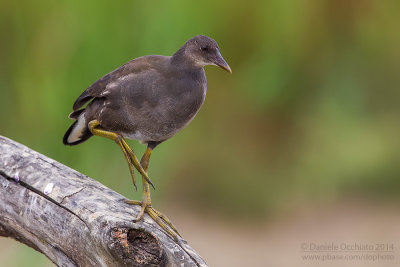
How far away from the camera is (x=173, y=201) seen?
3836mm

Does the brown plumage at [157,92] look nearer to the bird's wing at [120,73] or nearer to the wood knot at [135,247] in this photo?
the bird's wing at [120,73]

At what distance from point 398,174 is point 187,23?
137 centimetres

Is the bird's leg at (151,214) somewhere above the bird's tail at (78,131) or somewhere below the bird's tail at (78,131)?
below

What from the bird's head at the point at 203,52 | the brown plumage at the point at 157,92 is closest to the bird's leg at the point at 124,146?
the brown plumage at the point at 157,92

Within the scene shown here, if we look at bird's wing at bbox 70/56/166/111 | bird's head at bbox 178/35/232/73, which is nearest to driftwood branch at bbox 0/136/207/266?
bird's wing at bbox 70/56/166/111

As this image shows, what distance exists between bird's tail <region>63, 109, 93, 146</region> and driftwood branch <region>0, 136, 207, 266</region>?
0.30m

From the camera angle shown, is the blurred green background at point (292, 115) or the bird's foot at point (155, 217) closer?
the bird's foot at point (155, 217)

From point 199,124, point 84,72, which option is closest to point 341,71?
point 199,124

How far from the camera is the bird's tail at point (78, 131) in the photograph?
8.44ft

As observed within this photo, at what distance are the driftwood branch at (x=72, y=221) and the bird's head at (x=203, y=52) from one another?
0.48 metres

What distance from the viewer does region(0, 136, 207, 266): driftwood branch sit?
1.86 metres

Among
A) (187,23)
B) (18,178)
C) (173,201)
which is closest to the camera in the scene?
(18,178)

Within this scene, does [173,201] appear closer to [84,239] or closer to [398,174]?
[398,174]

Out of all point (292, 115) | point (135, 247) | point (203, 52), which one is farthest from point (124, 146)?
point (292, 115)
